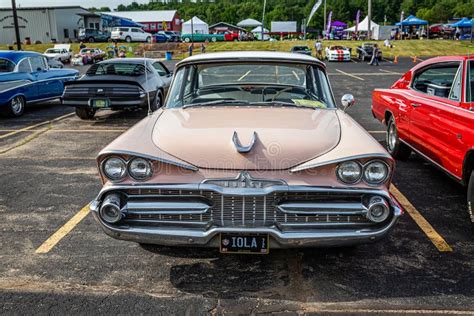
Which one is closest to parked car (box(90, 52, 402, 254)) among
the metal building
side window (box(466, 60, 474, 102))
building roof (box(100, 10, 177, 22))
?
side window (box(466, 60, 474, 102))

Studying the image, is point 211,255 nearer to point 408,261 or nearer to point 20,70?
point 408,261

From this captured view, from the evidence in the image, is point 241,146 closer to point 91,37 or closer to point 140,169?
A: point 140,169

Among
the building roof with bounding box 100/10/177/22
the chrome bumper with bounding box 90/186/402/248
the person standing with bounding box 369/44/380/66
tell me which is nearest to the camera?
the chrome bumper with bounding box 90/186/402/248

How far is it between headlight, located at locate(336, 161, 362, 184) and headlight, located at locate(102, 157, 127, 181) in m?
1.48

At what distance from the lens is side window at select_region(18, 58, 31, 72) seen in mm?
11000

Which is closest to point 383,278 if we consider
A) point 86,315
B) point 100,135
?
point 86,315

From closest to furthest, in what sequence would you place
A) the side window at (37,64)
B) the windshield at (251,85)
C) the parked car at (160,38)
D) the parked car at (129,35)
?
the windshield at (251,85)
the side window at (37,64)
the parked car at (129,35)
the parked car at (160,38)

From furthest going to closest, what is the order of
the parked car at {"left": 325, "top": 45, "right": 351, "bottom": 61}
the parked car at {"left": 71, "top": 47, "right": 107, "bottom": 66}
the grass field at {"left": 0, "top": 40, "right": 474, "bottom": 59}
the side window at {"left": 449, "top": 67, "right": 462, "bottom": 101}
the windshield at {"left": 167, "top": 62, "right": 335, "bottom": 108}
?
1. the grass field at {"left": 0, "top": 40, "right": 474, "bottom": 59}
2. the parked car at {"left": 325, "top": 45, "right": 351, "bottom": 61}
3. the parked car at {"left": 71, "top": 47, "right": 107, "bottom": 66}
4. the side window at {"left": 449, "top": 67, "right": 462, "bottom": 101}
5. the windshield at {"left": 167, "top": 62, "right": 335, "bottom": 108}

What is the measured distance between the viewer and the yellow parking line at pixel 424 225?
4.03 meters

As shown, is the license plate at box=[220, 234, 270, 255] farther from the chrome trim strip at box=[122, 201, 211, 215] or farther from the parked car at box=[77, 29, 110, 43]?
the parked car at box=[77, 29, 110, 43]

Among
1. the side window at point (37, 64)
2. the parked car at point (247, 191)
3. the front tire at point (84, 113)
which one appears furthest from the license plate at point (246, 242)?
the side window at point (37, 64)

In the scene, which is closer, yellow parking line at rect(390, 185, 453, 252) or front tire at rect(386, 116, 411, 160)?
yellow parking line at rect(390, 185, 453, 252)

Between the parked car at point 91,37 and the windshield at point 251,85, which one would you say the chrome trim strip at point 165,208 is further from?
the parked car at point 91,37

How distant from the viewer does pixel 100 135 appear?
895cm
